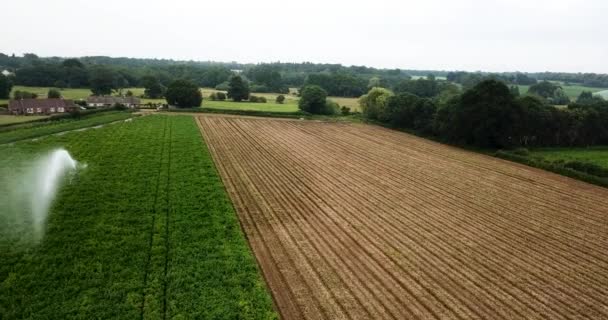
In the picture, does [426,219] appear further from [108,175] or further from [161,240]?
[108,175]

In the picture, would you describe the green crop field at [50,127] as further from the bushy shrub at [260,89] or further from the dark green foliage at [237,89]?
the bushy shrub at [260,89]

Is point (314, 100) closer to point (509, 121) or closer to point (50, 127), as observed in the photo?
point (509, 121)

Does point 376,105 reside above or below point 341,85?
below

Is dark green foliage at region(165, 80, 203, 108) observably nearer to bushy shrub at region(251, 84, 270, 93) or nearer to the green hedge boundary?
bushy shrub at region(251, 84, 270, 93)

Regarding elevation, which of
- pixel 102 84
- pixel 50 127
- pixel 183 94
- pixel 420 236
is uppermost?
pixel 102 84

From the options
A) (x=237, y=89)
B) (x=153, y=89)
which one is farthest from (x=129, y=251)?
(x=153, y=89)


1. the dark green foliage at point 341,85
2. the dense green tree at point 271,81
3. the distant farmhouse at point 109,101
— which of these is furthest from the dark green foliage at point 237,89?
the dark green foliage at point 341,85

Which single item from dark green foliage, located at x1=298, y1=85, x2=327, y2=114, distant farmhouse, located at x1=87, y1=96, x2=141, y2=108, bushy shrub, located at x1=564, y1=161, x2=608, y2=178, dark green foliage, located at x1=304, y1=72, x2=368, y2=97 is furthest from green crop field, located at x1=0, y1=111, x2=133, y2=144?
dark green foliage, located at x1=304, y1=72, x2=368, y2=97
